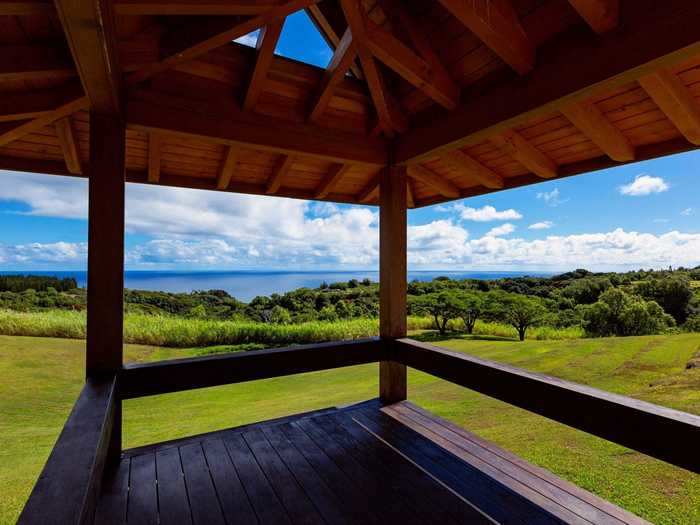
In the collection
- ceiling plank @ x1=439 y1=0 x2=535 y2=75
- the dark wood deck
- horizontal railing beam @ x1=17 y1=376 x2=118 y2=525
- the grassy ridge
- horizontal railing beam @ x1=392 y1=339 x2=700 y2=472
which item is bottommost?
the grassy ridge

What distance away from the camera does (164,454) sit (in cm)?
243

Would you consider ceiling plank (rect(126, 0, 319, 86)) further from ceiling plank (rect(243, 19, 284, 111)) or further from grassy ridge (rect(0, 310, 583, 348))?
grassy ridge (rect(0, 310, 583, 348))

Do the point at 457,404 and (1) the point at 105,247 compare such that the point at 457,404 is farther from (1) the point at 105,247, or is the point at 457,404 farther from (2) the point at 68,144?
(2) the point at 68,144

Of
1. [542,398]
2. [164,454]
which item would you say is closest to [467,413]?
[542,398]

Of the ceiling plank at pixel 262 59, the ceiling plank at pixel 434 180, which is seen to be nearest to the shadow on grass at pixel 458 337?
the ceiling plank at pixel 434 180

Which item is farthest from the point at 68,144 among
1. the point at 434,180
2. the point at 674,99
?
the point at 674,99

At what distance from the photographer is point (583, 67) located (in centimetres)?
179

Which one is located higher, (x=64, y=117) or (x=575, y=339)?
(x=64, y=117)

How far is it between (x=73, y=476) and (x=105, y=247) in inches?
60.6

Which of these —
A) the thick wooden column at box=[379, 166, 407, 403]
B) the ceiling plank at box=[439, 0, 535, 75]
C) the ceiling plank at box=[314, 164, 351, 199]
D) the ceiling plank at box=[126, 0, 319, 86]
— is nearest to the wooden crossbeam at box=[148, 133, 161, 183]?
the ceiling plank at box=[126, 0, 319, 86]

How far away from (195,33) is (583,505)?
136 inches

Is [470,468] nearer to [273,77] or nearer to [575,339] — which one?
[273,77]

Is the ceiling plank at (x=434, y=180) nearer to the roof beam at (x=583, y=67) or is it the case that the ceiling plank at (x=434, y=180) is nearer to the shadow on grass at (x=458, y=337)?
the roof beam at (x=583, y=67)

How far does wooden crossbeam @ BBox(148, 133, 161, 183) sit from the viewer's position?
2.71 metres
